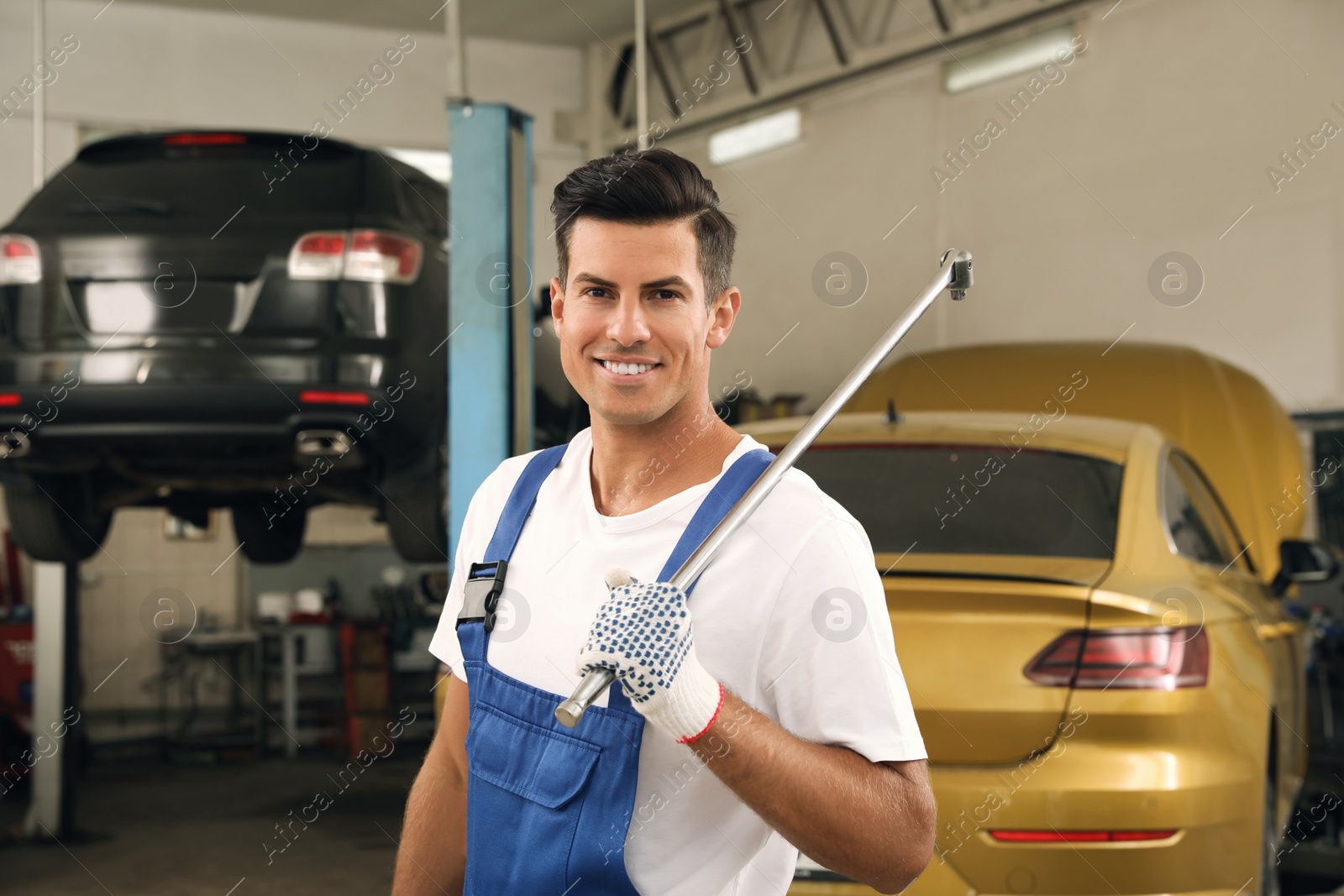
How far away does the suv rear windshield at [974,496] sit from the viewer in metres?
2.41

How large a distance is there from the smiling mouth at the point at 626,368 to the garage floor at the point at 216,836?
427 cm

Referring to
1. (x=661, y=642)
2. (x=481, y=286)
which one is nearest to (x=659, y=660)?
(x=661, y=642)

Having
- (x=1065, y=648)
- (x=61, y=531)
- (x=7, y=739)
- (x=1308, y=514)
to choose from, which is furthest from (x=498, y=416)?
(x=7, y=739)

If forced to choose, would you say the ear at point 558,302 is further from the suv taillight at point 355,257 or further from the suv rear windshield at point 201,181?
the suv rear windshield at point 201,181

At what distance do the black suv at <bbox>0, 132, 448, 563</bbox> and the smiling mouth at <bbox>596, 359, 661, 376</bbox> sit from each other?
2.37m

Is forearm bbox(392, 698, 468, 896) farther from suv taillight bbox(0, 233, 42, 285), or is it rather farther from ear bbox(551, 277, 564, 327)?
suv taillight bbox(0, 233, 42, 285)

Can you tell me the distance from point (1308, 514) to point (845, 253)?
12.6 feet

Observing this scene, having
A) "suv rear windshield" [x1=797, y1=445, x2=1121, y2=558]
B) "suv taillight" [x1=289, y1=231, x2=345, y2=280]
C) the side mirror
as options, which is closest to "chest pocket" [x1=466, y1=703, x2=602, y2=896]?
"suv rear windshield" [x1=797, y1=445, x2=1121, y2=558]

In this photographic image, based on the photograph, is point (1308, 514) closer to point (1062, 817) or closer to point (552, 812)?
point (1062, 817)

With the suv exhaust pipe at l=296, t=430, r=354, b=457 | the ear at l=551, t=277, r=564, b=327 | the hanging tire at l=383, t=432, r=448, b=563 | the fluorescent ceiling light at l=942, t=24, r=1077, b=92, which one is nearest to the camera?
the ear at l=551, t=277, r=564, b=327

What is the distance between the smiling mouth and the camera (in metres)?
1.23

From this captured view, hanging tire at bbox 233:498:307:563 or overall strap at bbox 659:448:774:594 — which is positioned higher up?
overall strap at bbox 659:448:774:594

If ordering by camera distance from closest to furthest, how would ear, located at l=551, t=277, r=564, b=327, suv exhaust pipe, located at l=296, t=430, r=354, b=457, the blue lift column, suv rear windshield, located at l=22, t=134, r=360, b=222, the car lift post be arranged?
ear, located at l=551, t=277, r=564, b=327 < the blue lift column < suv exhaust pipe, located at l=296, t=430, r=354, b=457 < suv rear windshield, located at l=22, t=134, r=360, b=222 < the car lift post

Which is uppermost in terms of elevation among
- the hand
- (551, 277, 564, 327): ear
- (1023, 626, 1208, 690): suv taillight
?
(551, 277, 564, 327): ear
